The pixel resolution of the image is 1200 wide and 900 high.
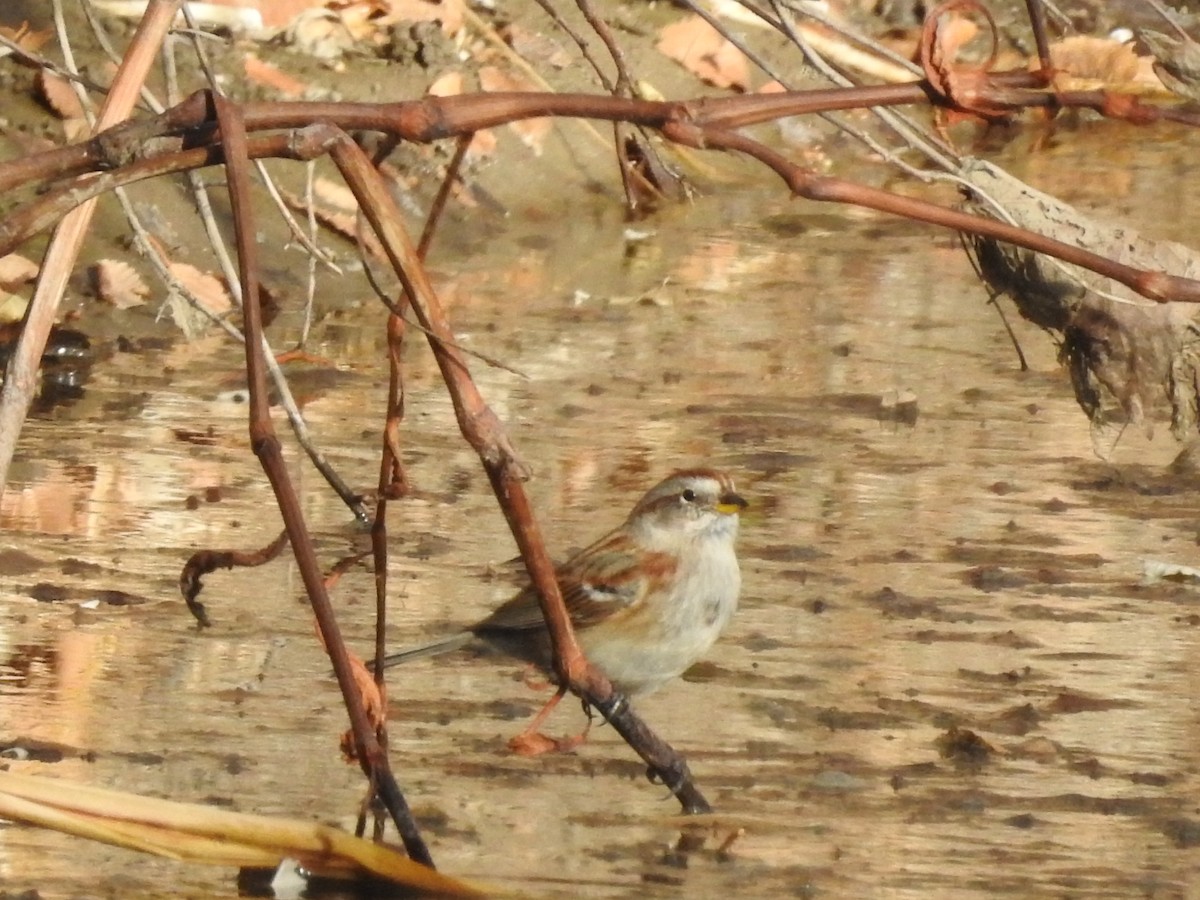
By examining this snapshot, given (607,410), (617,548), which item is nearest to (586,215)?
(607,410)

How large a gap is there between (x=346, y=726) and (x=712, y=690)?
90 cm

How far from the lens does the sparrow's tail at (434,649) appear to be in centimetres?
507

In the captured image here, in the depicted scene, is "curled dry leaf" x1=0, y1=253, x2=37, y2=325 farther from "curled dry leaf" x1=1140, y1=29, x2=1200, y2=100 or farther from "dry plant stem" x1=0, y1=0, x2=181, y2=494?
"curled dry leaf" x1=1140, y1=29, x2=1200, y2=100

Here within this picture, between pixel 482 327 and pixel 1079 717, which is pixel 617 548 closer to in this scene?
pixel 1079 717

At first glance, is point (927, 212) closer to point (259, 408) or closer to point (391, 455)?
point (259, 408)

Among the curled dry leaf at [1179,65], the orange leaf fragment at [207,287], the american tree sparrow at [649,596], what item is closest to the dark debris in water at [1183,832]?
the american tree sparrow at [649,596]

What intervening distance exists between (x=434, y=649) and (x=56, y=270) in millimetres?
1790

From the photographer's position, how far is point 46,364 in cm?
742

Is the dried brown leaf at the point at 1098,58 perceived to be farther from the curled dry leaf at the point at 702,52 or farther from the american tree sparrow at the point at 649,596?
the american tree sparrow at the point at 649,596

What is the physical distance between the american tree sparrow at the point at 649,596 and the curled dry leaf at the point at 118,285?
116 inches

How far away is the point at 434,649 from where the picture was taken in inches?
202

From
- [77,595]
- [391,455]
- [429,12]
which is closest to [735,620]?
[77,595]

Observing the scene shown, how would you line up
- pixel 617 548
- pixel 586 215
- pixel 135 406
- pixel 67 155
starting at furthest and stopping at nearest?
pixel 586 215, pixel 135 406, pixel 617 548, pixel 67 155

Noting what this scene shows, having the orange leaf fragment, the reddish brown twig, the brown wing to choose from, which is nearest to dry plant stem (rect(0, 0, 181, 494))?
the reddish brown twig
